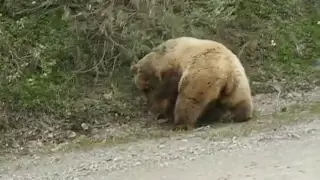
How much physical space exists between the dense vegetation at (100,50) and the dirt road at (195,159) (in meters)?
1.43

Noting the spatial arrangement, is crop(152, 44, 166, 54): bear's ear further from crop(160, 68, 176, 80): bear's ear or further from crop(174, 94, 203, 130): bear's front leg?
crop(174, 94, 203, 130): bear's front leg

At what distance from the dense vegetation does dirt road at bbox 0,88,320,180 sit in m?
1.43

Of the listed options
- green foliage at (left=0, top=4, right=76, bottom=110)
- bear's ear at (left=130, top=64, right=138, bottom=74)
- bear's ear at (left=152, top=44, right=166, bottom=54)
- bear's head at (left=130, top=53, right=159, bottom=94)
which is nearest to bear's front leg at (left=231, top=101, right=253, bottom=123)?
bear's head at (left=130, top=53, right=159, bottom=94)

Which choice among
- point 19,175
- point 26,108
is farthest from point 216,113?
point 19,175

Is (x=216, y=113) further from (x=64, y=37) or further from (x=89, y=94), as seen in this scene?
(x=64, y=37)

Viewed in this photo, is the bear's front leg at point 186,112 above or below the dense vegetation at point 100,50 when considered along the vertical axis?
below

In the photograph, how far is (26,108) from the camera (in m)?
11.1

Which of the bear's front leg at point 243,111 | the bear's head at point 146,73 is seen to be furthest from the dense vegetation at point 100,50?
the bear's front leg at point 243,111

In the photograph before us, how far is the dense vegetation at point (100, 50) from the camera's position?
1129 cm

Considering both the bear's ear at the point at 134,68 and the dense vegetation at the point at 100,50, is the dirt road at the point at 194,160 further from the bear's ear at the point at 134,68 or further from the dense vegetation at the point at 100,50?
the bear's ear at the point at 134,68

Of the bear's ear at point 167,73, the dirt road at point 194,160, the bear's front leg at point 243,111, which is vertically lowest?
the dirt road at point 194,160

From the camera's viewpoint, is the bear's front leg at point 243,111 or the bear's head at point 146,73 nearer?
the bear's front leg at point 243,111

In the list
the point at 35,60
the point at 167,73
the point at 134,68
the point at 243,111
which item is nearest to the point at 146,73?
the point at 134,68

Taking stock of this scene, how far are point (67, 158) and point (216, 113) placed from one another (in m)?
2.75
